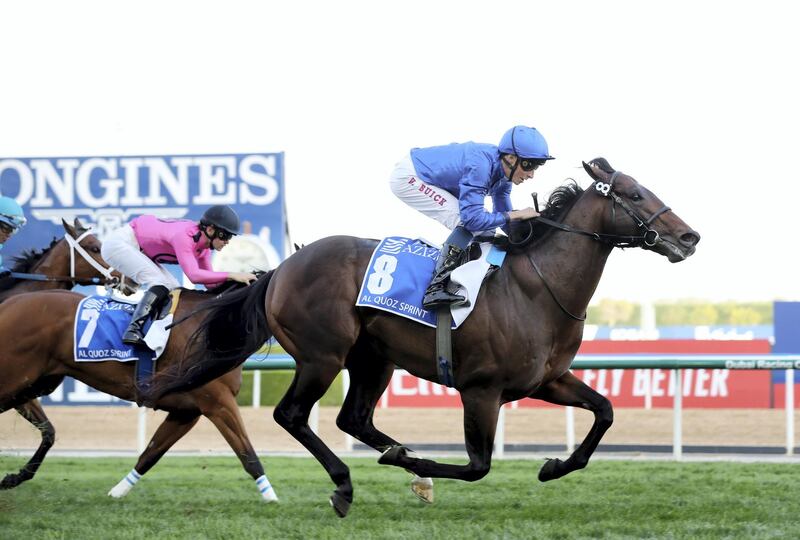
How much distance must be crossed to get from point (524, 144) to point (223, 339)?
1.82m

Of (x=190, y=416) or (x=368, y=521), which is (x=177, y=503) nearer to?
(x=190, y=416)

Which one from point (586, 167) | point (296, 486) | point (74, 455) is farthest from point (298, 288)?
point (74, 455)

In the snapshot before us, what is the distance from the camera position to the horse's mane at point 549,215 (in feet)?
16.6

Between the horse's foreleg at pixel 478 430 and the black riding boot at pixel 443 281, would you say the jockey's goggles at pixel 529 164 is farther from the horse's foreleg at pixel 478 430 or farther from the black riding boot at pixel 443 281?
→ the horse's foreleg at pixel 478 430

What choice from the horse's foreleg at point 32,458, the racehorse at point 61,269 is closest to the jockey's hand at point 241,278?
the racehorse at point 61,269

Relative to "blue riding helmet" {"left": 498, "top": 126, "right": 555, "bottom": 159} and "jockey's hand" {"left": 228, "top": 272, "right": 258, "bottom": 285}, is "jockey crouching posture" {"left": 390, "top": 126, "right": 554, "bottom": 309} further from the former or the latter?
"jockey's hand" {"left": 228, "top": 272, "right": 258, "bottom": 285}

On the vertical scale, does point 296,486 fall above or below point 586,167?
below

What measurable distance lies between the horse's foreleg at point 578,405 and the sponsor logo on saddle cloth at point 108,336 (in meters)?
2.13

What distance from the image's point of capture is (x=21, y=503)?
19.3 feet

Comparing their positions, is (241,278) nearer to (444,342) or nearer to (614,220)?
(444,342)

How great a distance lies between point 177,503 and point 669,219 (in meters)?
3.05

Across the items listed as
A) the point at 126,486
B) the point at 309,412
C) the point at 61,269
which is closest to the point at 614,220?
the point at 309,412

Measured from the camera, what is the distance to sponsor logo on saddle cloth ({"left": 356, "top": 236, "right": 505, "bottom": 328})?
4.79 m

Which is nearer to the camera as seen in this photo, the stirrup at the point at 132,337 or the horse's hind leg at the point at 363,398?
the horse's hind leg at the point at 363,398
